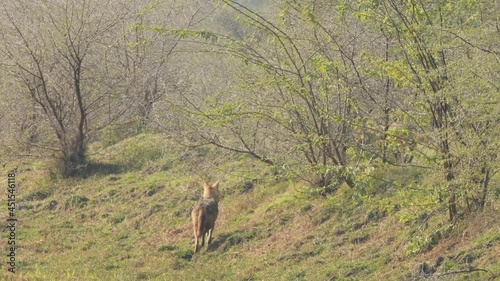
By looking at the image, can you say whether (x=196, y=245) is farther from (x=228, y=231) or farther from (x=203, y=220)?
(x=228, y=231)

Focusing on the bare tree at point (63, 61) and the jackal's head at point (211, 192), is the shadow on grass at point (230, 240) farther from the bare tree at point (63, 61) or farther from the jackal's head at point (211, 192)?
the bare tree at point (63, 61)

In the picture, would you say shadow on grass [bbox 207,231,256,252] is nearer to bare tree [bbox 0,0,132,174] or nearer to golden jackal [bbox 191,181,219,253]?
golden jackal [bbox 191,181,219,253]

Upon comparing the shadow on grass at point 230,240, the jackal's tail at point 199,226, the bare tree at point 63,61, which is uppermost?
the bare tree at point 63,61

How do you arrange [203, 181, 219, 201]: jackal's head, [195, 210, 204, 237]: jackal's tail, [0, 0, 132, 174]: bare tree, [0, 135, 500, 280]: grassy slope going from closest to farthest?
[0, 135, 500, 280]: grassy slope, [195, 210, 204, 237]: jackal's tail, [203, 181, 219, 201]: jackal's head, [0, 0, 132, 174]: bare tree

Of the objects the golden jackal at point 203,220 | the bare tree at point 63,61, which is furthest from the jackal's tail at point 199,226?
the bare tree at point 63,61

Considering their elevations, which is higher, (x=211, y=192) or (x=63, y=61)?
(x=63, y=61)

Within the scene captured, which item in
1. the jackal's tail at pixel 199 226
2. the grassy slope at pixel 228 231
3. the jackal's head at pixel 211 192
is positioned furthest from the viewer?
the jackal's head at pixel 211 192

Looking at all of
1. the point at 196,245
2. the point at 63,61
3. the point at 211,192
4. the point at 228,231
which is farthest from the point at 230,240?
the point at 63,61

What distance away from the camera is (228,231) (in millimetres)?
13805

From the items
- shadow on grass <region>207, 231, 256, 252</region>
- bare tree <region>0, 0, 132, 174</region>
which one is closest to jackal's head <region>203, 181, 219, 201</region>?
shadow on grass <region>207, 231, 256, 252</region>

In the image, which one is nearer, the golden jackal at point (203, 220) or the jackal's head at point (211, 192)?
the golden jackal at point (203, 220)

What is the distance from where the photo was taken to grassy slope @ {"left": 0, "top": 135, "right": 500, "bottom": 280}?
9867mm

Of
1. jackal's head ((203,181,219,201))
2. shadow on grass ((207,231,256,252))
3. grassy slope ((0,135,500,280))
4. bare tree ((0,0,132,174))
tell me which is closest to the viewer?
grassy slope ((0,135,500,280))

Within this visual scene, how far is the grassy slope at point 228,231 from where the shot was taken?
9867 mm
